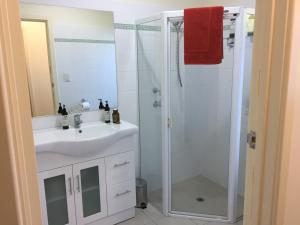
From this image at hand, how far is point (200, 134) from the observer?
8.73 ft

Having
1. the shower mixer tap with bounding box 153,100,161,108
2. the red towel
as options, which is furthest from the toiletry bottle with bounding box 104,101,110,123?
the red towel

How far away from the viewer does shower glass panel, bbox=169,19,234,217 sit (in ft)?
7.40

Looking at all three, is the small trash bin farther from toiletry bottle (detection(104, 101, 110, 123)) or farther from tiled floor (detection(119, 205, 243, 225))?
toiletry bottle (detection(104, 101, 110, 123))

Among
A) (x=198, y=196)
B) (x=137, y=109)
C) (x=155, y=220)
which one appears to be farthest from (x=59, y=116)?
(x=198, y=196)

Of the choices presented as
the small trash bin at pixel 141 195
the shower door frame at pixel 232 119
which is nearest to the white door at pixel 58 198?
the small trash bin at pixel 141 195

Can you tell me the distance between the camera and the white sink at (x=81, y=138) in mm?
1688

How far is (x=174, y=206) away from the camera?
7.82 feet

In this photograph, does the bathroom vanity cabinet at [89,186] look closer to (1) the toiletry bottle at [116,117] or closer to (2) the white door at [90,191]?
(2) the white door at [90,191]

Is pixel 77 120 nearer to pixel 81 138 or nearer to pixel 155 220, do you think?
pixel 81 138

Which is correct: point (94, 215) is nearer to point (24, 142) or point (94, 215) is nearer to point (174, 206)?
point (174, 206)

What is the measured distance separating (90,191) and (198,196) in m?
1.13

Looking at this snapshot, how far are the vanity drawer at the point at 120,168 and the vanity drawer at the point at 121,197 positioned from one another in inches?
2.0

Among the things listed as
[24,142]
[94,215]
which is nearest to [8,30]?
[24,142]

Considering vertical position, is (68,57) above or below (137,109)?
above
